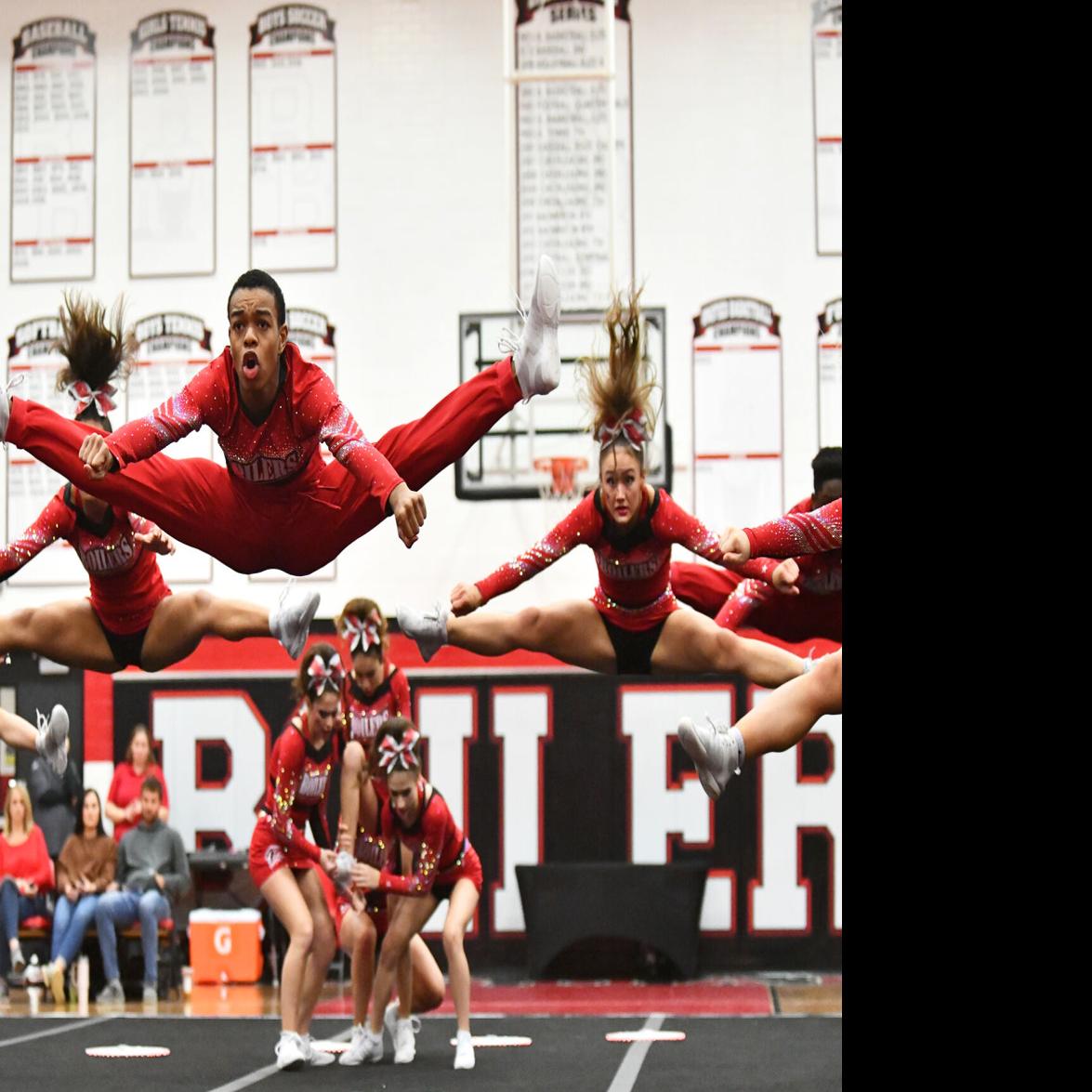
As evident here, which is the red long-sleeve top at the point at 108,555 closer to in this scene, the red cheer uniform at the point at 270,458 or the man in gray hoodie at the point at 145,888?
the red cheer uniform at the point at 270,458

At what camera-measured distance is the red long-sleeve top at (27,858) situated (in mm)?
12359

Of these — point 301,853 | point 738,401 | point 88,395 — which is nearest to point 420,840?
point 301,853

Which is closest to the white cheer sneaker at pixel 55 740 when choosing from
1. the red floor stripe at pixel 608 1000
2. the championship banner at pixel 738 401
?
the red floor stripe at pixel 608 1000

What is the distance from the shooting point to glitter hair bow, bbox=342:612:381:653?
30.2 feet

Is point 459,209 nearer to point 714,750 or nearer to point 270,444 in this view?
point 270,444

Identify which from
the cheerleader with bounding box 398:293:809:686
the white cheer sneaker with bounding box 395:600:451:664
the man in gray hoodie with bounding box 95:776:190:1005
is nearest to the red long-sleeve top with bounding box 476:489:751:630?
the cheerleader with bounding box 398:293:809:686

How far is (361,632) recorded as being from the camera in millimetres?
9305

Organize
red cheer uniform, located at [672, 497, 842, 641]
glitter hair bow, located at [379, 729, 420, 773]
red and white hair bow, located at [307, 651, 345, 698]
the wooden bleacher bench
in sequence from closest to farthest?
red cheer uniform, located at [672, 497, 842, 641] < glitter hair bow, located at [379, 729, 420, 773] < red and white hair bow, located at [307, 651, 345, 698] < the wooden bleacher bench

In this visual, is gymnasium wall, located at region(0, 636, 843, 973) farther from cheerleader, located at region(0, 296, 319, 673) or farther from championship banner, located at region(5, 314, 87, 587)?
cheerleader, located at region(0, 296, 319, 673)

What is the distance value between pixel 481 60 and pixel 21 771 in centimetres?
654

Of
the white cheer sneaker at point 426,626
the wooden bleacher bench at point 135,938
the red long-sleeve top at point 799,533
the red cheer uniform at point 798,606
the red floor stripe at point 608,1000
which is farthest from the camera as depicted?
the wooden bleacher bench at point 135,938

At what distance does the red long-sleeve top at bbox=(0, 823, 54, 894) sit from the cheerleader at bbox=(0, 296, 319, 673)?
18.7 feet

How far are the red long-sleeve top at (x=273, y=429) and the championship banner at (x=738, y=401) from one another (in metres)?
7.69
